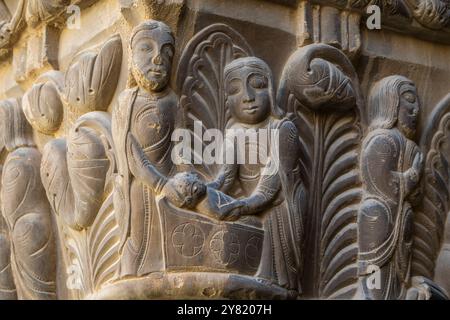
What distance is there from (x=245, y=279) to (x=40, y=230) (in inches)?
40.3

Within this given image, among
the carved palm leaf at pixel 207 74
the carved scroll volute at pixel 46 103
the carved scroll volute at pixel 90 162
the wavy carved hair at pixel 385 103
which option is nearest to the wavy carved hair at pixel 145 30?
the carved palm leaf at pixel 207 74

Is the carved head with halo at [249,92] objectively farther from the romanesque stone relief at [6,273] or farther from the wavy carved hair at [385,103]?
the romanesque stone relief at [6,273]

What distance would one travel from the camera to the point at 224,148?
266 inches

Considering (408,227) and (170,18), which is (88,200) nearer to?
(170,18)

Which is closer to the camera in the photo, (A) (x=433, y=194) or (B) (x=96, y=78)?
(B) (x=96, y=78)

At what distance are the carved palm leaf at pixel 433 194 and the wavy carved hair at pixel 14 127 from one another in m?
1.53

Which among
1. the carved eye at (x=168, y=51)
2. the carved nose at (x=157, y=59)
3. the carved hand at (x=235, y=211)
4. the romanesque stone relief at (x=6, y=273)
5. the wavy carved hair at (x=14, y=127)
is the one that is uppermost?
the carved eye at (x=168, y=51)

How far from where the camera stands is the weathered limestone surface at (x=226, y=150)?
662 cm

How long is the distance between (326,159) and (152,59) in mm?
779

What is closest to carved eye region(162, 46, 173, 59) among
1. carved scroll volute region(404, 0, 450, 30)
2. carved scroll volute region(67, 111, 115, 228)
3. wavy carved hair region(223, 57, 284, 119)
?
wavy carved hair region(223, 57, 284, 119)

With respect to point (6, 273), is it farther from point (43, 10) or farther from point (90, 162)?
point (43, 10)

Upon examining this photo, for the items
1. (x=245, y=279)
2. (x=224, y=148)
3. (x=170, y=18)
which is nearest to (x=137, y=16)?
(x=170, y=18)

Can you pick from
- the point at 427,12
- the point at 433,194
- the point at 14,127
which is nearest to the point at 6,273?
the point at 14,127

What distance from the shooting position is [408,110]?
23.4ft
